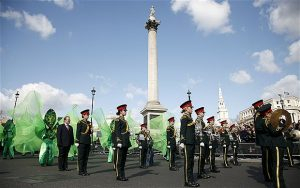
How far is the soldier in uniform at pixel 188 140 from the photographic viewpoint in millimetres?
8534

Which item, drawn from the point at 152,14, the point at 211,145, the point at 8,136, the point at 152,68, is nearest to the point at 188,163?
the point at 211,145

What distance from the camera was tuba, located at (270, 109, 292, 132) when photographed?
7196mm

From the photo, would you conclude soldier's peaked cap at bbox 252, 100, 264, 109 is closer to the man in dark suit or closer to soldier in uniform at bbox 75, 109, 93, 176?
soldier in uniform at bbox 75, 109, 93, 176

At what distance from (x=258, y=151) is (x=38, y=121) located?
47.1 ft

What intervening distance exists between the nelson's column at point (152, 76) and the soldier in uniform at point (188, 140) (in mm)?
22144

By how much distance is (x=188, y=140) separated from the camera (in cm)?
875

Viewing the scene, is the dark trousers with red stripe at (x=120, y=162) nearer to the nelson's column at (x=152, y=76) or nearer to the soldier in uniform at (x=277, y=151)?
the soldier in uniform at (x=277, y=151)

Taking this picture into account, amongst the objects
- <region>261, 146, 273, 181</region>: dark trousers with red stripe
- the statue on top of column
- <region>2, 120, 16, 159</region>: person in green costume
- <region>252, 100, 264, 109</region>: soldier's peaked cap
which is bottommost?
<region>261, 146, 273, 181</region>: dark trousers with red stripe

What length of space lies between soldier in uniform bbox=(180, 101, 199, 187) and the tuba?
2.52m

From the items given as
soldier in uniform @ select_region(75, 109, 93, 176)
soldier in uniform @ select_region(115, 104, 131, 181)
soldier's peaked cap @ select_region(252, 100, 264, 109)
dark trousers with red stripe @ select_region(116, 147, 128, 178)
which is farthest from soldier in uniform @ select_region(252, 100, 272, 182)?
soldier in uniform @ select_region(75, 109, 93, 176)

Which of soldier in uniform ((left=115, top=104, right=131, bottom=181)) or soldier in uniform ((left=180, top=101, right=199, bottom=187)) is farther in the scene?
soldier in uniform ((left=115, top=104, right=131, bottom=181))

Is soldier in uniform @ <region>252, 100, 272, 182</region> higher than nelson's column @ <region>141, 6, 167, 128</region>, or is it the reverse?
nelson's column @ <region>141, 6, 167, 128</region>

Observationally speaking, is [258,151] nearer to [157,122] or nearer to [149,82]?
[157,122]

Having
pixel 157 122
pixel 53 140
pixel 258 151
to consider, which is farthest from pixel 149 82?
pixel 53 140
